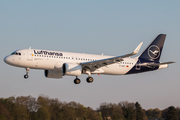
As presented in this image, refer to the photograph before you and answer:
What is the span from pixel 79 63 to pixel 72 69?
5.73 ft

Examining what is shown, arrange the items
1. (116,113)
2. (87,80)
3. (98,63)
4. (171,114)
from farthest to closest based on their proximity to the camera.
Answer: (116,113)
(171,114)
(87,80)
(98,63)

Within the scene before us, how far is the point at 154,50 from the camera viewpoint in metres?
51.4

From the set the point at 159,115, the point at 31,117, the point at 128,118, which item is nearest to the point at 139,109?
the point at 128,118

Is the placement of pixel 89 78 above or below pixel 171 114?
above

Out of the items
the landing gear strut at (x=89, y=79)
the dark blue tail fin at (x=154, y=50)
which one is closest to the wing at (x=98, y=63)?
the landing gear strut at (x=89, y=79)

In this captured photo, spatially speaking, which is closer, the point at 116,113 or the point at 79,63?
the point at 79,63

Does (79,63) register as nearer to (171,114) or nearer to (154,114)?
(171,114)

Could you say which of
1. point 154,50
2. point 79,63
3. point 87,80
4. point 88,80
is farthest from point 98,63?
point 154,50

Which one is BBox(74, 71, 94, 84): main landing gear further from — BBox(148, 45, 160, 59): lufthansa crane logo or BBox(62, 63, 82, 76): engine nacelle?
BBox(148, 45, 160, 59): lufthansa crane logo

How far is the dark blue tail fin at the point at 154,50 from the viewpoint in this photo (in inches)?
1985

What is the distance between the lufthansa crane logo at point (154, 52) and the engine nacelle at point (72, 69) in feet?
48.1

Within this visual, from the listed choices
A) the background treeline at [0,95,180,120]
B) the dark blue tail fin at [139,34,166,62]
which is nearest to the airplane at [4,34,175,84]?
the dark blue tail fin at [139,34,166,62]

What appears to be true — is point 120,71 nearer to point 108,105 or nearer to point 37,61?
point 37,61

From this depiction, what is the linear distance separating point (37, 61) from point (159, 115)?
3426 inches
